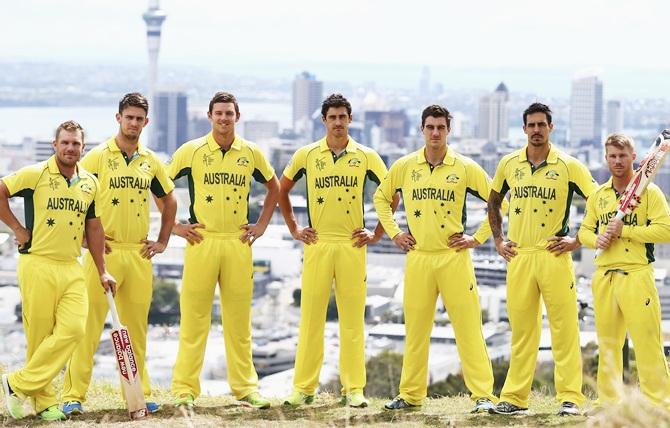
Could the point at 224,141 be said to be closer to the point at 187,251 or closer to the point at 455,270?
the point at 187,251

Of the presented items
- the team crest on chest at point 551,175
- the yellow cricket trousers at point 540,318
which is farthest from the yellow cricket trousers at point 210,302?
the team crest on chest at point 551,175

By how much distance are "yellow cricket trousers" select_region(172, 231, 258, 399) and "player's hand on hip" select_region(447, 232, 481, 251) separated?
1.25m

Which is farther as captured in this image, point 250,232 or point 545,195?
point 250,232

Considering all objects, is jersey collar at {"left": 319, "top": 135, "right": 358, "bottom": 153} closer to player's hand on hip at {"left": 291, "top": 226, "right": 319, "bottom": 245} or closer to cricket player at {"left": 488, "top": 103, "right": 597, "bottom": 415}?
player's hand on hip at {"left": 291, "top": 226, "right": 319, "bottom": 245}

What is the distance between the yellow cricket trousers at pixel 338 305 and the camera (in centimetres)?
882

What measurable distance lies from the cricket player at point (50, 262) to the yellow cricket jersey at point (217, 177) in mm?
969

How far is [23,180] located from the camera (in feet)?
25.7

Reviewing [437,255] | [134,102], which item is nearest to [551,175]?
[437,255]

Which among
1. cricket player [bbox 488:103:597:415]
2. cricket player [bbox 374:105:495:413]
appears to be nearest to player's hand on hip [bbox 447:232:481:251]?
cricket player [bbox 374:105:495:413]

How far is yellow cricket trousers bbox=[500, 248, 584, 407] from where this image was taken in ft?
27.0

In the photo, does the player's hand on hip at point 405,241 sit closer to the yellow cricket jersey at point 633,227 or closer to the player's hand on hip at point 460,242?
the player's hand on hip at point 460,242

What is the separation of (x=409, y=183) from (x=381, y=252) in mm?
118133

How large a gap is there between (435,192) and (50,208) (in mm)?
2311

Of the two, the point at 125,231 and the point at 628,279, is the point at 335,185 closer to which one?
the point at 125,231
